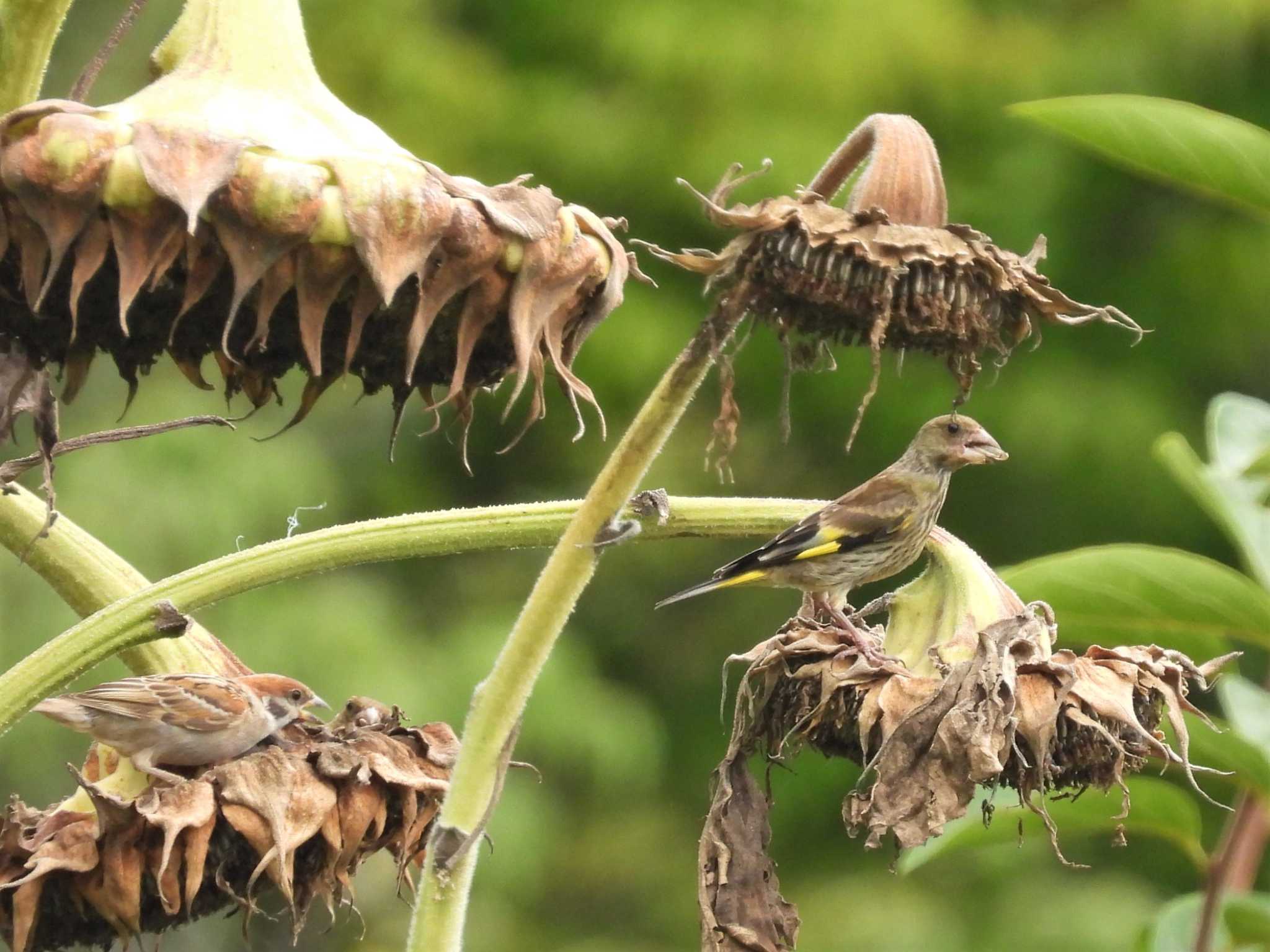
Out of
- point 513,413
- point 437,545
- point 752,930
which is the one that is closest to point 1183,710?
point 752,930

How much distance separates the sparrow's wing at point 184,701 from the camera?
5.91 ft

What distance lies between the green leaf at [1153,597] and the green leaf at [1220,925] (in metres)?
0.33

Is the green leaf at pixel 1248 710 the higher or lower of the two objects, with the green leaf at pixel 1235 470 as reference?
lower

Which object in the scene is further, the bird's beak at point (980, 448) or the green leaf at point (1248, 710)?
the bird's beak at point (980, 448)

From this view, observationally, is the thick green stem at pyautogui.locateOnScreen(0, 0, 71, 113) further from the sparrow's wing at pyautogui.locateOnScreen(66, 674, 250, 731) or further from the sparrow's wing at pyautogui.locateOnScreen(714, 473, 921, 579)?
the sparrow's wing at pyautogui.locateOnScreen(714, 473, 921, 579)

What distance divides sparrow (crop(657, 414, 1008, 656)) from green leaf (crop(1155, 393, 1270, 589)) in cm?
25

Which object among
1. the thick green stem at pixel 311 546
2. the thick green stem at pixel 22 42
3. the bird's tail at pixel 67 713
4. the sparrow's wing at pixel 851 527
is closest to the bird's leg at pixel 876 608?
the thick green stem at pixel 311 546

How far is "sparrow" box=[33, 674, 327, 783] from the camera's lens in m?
1.83

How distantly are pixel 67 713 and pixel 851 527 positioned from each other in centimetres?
118

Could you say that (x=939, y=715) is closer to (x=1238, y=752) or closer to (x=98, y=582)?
(x=1238, y=752)

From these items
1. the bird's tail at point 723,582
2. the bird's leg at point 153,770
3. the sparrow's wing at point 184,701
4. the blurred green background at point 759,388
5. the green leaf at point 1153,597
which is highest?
the sparrow's wing at point 184,701

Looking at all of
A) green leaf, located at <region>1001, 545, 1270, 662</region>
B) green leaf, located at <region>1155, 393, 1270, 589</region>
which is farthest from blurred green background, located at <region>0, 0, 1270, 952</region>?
green leaf, located at <region>1001, 545, 1270, 662</region>

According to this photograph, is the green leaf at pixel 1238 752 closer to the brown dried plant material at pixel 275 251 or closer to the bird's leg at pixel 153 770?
the brown dried plant material at pixel 275 251

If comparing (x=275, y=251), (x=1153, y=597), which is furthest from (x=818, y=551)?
(x=275, y=251)
